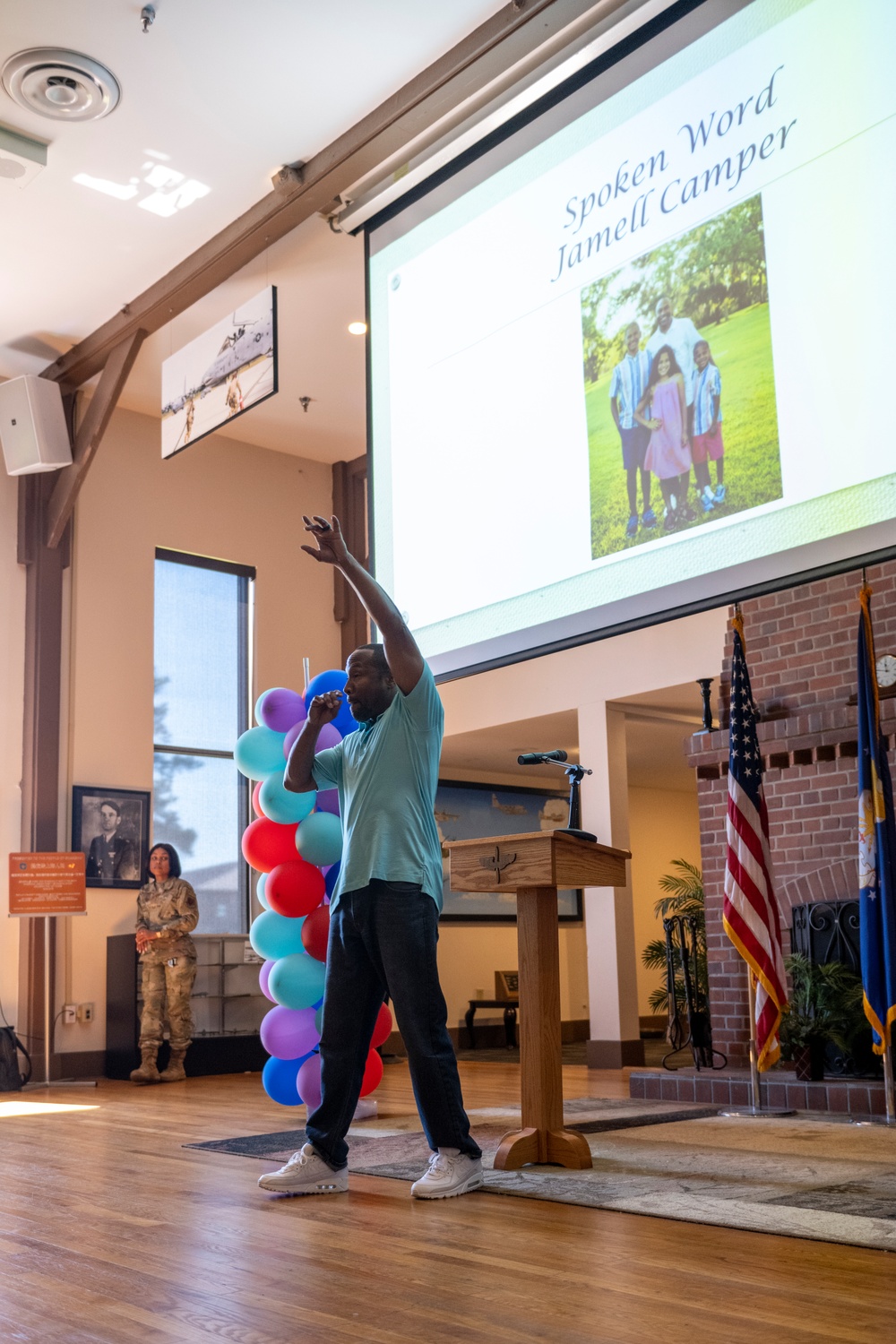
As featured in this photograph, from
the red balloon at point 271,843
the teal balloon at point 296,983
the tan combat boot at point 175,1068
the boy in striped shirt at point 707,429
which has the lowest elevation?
the tan combat boot at point 175,1068

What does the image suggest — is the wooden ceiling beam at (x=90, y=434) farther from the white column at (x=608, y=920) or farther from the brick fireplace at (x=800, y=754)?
the brick fireplace at (x=800, y=754)

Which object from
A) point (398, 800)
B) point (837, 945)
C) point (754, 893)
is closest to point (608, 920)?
point (837, 945)

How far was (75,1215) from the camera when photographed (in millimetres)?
2865

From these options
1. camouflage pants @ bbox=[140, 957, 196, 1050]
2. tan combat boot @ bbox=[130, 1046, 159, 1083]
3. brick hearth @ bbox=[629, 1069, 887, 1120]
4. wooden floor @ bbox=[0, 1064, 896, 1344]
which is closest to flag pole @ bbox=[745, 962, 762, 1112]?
brick hearth @ bbox=[629, 1069, 887, 1120]

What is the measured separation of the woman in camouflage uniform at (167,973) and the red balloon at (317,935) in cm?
326

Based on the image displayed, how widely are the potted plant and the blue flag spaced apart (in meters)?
0.70

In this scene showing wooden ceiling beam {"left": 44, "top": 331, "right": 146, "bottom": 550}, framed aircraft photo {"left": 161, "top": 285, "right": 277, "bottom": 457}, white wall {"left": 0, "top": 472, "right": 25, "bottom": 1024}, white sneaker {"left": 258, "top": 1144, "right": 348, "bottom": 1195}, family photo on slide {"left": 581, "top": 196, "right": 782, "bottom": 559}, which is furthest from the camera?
white wall {"left": 0, "top": 472, "right": 25, "bottom": 1024}

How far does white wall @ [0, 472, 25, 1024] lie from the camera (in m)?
7.73

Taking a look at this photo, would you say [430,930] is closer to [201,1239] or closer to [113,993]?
[201,1239]

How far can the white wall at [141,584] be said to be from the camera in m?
8.15

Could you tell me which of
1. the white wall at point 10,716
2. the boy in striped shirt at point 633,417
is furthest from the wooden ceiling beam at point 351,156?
the boy in striped shirt at point 633,417

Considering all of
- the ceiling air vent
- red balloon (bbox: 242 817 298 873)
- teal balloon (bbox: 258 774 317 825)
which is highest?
the ceiling air vent

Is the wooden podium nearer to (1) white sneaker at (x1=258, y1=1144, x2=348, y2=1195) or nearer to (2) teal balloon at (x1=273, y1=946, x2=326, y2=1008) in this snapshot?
(1) white sneaker at (x1=258, y1=1144, x2=348, y2=1195)

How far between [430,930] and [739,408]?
1.66 m
